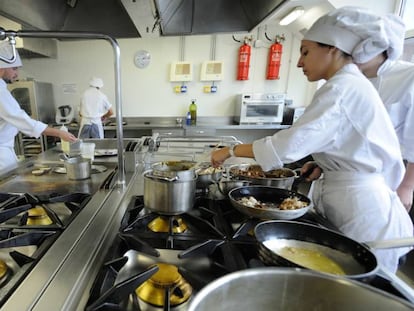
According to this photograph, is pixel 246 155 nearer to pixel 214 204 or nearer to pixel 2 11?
pixel 214 204

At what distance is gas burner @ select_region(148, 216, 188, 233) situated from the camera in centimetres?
68

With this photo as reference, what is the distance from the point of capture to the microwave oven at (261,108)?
340 centimetres

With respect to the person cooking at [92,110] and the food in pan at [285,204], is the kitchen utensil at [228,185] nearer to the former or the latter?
the food in pan at [285,204]

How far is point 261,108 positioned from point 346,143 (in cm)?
272

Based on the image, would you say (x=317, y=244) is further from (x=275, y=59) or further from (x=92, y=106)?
(x=275, y=59)

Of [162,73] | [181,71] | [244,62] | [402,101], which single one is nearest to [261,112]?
[244,62]

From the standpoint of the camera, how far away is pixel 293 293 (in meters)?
0.39

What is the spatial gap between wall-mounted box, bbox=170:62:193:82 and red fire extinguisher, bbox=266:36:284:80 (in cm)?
121

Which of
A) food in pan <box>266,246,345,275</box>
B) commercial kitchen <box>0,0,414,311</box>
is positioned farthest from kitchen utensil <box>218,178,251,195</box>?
food in pan <box>266,246,345,275</box>

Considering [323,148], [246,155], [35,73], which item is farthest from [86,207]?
[35,73]

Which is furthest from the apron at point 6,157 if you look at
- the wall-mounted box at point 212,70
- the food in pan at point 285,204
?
the wall-mounted box at point 212,70

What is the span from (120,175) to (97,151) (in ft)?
2.34

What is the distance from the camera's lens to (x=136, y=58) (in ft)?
12.3

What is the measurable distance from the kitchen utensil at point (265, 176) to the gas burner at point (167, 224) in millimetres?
348
